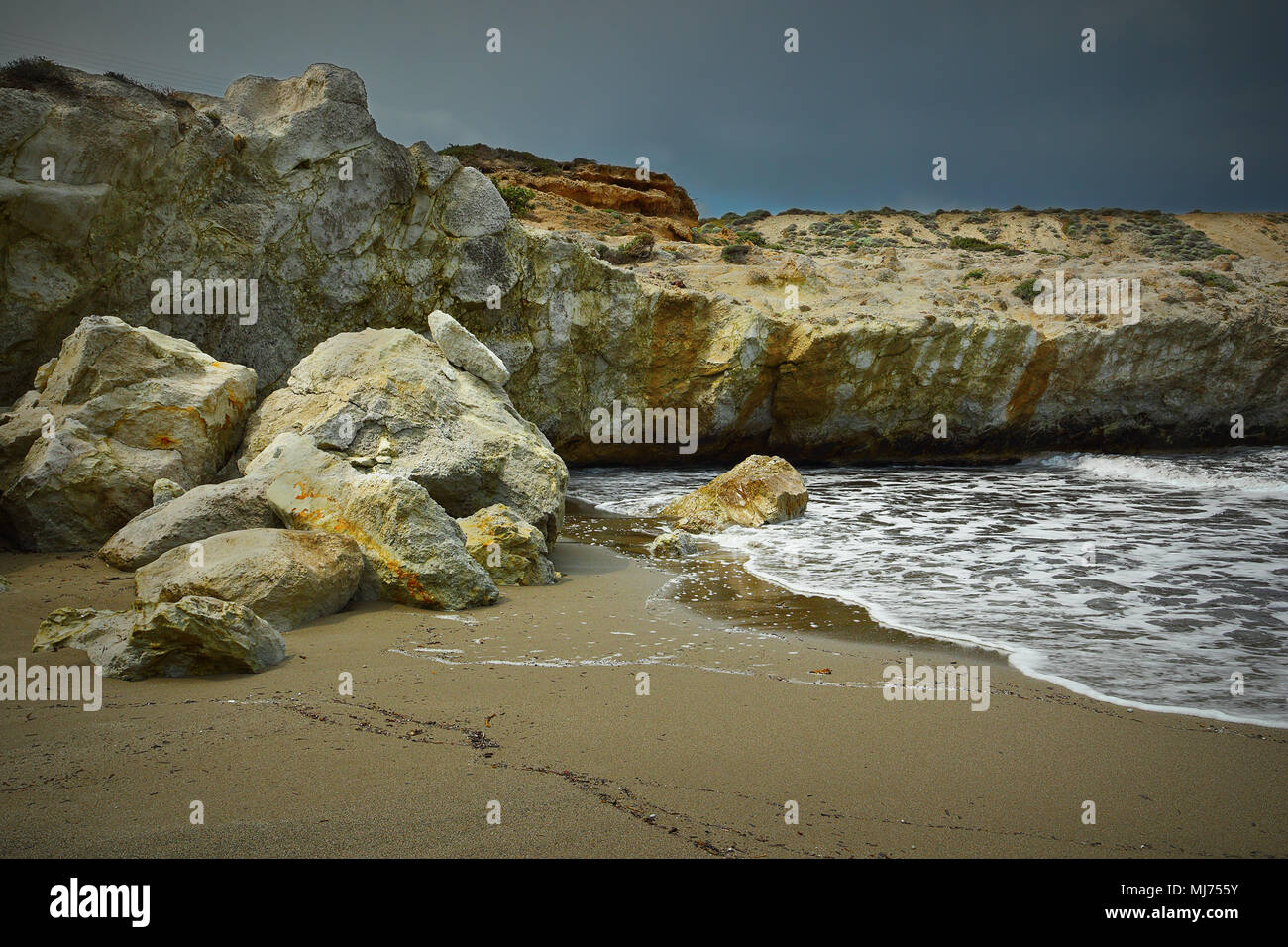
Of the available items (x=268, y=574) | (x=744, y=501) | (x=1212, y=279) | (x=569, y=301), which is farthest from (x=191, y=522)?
(x=1212, y=279)

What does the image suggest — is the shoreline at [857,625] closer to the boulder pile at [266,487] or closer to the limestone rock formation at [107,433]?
the boulder pile at [266,487]

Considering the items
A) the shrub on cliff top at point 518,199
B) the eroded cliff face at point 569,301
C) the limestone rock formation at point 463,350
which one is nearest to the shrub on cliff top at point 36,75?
the eroded cliff face at point 569,301

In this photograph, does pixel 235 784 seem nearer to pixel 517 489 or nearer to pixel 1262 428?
pixel 517 489

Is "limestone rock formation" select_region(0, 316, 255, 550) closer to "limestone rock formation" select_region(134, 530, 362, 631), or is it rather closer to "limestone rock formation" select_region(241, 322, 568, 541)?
"limestone rock formation" select_region(241, 322, 568, 541)

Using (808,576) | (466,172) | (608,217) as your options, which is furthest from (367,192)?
(608,217)

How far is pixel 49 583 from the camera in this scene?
20.6ft

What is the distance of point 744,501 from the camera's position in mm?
11227

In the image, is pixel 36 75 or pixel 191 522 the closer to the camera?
pixel 191 522

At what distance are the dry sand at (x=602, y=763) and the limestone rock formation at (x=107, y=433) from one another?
2.48 metres

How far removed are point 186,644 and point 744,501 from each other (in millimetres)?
7873

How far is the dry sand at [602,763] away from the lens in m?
2.83

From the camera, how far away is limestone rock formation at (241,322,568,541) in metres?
8.07

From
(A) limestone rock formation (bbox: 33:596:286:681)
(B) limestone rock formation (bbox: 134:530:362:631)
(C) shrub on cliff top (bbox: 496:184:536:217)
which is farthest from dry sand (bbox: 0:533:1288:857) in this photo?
(C) shrub on cliff top (bbox: 496:184:536:217)

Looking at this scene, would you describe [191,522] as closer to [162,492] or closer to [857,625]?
[162,492]
